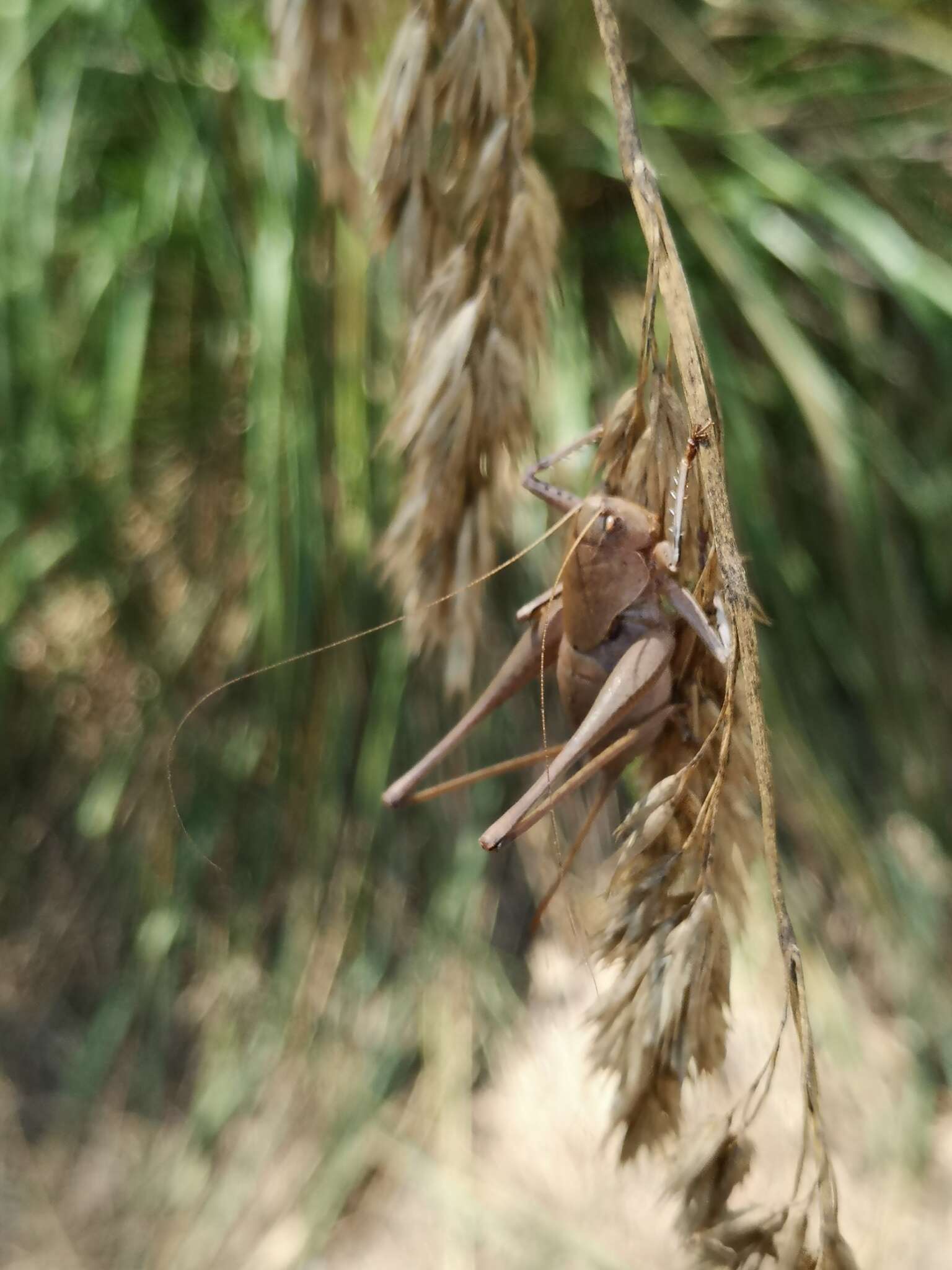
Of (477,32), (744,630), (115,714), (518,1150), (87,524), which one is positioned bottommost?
(518,1150)

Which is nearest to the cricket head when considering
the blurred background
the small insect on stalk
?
the small insect on stalk

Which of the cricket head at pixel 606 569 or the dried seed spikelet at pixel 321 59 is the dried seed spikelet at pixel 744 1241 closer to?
the cricket head at pixel 606 569

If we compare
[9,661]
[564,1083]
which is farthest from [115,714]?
[564,1083]

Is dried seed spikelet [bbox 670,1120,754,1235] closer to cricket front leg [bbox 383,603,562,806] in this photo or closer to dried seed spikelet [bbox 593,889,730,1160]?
dried seed spikelet [bbox 593,889,730,1160]

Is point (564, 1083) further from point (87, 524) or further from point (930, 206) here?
point (930, 206)

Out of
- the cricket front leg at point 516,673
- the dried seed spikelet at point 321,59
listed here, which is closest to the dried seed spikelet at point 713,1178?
the cricket front leg at point 516,673

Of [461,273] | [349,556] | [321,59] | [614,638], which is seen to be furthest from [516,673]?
[349,556]

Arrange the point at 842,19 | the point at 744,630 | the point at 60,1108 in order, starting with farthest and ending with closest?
the point at 60,1108 → the point at 842,19 → the point at 744,630
